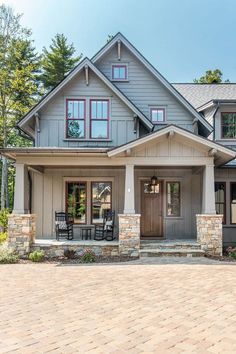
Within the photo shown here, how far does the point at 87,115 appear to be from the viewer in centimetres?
1324

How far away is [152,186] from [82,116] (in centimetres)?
395

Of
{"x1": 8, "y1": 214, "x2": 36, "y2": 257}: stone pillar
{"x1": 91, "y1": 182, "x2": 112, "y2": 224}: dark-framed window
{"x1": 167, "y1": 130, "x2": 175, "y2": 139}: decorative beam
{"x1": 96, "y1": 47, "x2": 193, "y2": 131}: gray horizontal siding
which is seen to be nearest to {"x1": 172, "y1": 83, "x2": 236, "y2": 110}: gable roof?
{"x1": 96, "y1": 47, "x2": 193, "y2": 131}: gray horizontal siding

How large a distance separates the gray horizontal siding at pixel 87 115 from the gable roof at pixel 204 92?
403 cm

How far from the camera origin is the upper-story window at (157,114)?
46.8 feet

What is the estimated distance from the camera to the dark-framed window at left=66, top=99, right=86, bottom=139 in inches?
520

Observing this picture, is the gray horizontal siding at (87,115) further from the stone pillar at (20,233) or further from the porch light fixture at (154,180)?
the stone pillar at (20,233)

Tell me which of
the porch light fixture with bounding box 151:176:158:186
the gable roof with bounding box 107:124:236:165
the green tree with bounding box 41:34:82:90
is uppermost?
the green tree with bounding box 41:34:82:90

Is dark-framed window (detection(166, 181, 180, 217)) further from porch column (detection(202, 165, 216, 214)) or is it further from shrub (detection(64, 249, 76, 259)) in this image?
shrub (detection(64, 249, 76, 259))

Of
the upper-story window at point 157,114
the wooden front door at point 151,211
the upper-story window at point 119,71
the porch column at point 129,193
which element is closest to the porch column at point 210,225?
the porch column at point 129,193

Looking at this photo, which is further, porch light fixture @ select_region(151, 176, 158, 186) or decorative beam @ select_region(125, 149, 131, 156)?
porch light fixture @ select_region(151, 176, 158, 186)

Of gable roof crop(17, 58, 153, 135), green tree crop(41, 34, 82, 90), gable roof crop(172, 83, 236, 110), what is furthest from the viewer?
green tree crop(41, 34, 82, 90)

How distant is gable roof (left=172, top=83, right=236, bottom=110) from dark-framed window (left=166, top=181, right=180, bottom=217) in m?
4.09

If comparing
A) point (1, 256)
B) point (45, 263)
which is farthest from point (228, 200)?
point (1, 256)

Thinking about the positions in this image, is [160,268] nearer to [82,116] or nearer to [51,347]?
[51,347]
